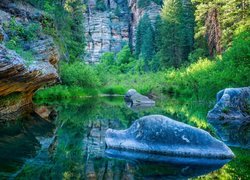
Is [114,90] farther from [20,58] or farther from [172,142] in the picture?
[172,142]

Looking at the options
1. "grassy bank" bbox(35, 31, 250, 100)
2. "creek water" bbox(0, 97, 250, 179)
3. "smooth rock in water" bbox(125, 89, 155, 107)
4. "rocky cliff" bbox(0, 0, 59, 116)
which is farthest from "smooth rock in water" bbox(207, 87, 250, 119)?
"smooth rock in water" bbox(125, 89, 155, 107)

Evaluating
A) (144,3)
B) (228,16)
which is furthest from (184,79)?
(144,3)

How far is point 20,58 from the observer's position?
10.7m

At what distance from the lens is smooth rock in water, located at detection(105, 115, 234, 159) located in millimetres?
7664

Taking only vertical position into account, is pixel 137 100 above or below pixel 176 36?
below

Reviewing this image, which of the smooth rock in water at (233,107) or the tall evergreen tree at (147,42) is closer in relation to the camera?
the smooth rock in water at (233,107)

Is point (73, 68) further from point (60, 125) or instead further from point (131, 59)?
point (131, 59)

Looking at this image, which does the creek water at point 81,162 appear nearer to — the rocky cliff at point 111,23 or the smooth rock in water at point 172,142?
the smooth rock in water at point 172,142

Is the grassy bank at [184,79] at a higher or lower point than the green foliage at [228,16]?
lower

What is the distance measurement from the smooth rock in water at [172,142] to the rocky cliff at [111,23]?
2600 inches

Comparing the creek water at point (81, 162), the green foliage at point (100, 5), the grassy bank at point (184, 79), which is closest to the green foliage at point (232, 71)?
the grassy bank at point (184, 79)

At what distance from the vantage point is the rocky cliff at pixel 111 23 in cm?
7588

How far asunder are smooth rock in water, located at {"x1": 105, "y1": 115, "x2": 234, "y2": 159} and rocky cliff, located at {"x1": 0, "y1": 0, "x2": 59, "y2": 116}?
13.7 feet

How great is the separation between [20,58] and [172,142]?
5748 millimetres
